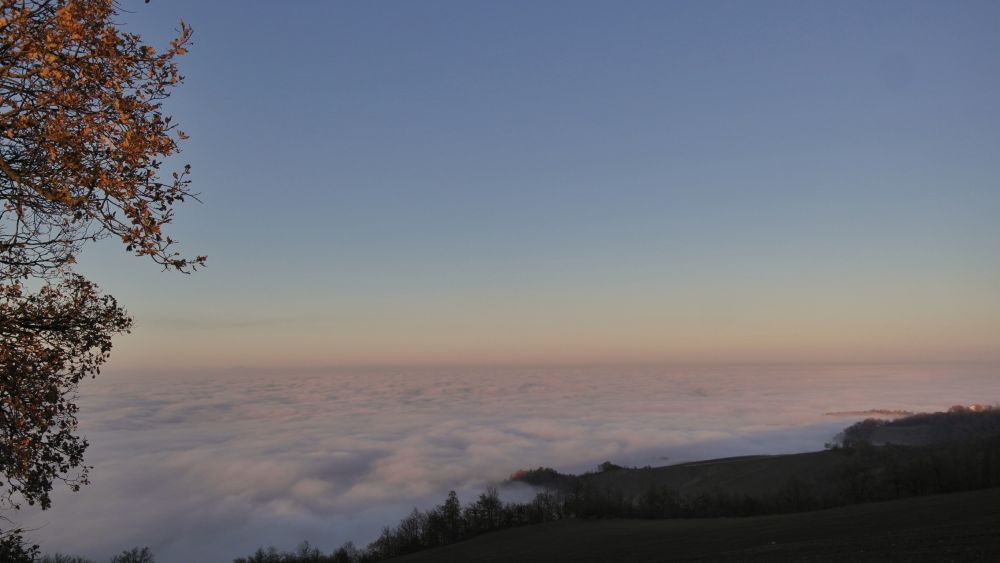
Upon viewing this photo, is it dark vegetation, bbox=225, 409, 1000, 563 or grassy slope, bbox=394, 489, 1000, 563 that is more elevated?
grassy slope, bbox=394, 489, 1000, 563

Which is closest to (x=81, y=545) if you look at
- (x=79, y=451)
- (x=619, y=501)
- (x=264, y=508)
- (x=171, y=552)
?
(x=171, y=552)

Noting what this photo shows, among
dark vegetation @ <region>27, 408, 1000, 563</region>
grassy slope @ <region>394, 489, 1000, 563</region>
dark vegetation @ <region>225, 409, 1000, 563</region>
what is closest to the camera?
grassy slope @ <region>394, 489, 1000, 563</region>

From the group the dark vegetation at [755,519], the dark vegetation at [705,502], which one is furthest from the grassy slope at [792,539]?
the dark vegetation at [705,502]

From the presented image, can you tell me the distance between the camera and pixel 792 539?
4169 centimetres

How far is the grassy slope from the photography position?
1017 inches

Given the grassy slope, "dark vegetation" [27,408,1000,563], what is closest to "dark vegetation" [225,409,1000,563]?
"dark vegetation" [27,408,1000,563]

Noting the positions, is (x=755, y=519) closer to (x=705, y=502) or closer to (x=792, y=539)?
(x=792, y=539)

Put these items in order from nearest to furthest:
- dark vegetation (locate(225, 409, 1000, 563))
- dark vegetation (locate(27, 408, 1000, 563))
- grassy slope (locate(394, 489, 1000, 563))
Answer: grassy slope (locate(394, 489, 1000, 563))
dark vegetation (locate(27, 408, 1000, 563))
dark vegetation (locate(225, 409, 1000, 563))

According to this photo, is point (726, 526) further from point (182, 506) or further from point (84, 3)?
point (182, 506)

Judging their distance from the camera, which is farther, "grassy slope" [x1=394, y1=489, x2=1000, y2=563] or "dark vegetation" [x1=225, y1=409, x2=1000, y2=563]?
"dark vegetation" [x1=225, y1=409, x2=1000, y2=563]

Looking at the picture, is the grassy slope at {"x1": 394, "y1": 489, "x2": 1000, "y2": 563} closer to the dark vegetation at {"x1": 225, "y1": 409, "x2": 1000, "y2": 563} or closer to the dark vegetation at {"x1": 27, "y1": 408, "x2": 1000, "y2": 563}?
the dark vegetation at {"x1": 27, "y1": 408, "x2": 1000, "y2": 563}

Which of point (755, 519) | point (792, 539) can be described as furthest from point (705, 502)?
point (792, 539)

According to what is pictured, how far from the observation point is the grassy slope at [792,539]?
25.8 metres

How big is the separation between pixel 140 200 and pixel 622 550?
178ft
